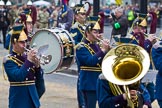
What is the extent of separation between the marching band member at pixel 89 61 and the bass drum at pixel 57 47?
80 cm

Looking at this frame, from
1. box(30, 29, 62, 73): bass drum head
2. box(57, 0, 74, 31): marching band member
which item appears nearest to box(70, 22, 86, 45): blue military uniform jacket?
box(30, 29, 62, 73): bass drum head

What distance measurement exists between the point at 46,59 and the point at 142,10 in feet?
17.5

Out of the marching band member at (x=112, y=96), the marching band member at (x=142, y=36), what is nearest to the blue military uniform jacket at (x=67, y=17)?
the marching band member at (x=142, y=36)

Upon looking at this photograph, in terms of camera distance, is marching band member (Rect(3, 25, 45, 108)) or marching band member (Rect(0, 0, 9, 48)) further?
marching band member (Rect(0, 0, 9, 48))

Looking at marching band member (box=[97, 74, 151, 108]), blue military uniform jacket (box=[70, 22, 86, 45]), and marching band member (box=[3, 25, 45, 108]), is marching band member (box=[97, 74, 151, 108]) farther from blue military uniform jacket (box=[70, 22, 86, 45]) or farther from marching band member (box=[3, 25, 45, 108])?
blue military uniform jacket (box=[70, 22, 86, 45])

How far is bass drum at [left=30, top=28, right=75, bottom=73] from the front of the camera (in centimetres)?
870

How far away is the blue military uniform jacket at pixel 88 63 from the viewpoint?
302 inches

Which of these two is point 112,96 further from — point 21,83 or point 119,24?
point 119,24

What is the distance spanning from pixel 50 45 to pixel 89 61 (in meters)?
1.30

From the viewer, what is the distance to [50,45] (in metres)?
8.82

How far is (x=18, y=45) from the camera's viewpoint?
254 inches

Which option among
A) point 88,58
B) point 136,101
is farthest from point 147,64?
point 88,58

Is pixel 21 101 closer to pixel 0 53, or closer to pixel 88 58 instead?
pixel 88 58

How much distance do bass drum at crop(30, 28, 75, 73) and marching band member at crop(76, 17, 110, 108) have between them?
797 millimetres
